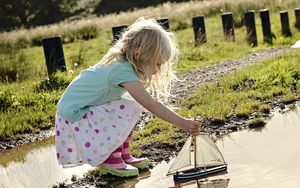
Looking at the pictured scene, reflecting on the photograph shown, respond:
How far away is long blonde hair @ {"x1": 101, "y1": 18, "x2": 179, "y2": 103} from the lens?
416 centimetres

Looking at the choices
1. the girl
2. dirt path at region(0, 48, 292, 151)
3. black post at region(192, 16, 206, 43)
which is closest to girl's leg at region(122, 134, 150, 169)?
the girl

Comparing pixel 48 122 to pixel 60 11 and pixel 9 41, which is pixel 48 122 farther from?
pixel 60 11

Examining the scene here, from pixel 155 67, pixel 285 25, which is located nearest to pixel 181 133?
pixel 155 67

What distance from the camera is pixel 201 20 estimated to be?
12211mm

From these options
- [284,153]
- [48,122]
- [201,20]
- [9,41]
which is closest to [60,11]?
[9,41]

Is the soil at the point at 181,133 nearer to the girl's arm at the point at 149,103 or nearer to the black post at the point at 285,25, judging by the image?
the girl's arm at the point at 149,103

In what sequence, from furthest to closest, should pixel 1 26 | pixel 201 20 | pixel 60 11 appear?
pixel 60 11, pixel 1 26, pixel 201 20

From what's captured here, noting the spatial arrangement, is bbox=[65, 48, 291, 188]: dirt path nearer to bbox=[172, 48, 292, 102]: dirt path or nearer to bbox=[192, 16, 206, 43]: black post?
bbox=[172, 48, 292, 102]: dirt path

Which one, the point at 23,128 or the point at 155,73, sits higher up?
the point at 155,73

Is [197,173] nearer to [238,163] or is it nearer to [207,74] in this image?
[238,163]

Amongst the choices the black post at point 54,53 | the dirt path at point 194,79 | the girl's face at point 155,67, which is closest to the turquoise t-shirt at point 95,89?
the girl's face at point 155,67

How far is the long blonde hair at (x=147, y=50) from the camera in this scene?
416 cm

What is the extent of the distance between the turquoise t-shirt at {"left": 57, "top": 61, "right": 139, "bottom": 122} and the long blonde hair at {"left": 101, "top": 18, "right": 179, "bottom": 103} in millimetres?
Answer: 68

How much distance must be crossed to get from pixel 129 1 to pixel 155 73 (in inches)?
1558
